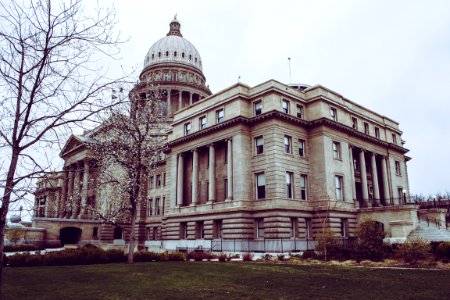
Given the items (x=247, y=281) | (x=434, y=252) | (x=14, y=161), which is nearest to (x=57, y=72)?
(x=14, y=161)

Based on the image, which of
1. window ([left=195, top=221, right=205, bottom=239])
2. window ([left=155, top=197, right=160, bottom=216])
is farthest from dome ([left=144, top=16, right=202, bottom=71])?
window ([left=195, top=221, right=205, bottom=239])

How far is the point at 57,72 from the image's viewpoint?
342 inches

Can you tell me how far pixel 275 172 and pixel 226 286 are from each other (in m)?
25.7

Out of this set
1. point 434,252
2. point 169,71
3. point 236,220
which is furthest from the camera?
point 169,71

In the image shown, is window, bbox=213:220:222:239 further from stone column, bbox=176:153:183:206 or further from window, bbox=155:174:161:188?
window, bbox=155:174:161:188

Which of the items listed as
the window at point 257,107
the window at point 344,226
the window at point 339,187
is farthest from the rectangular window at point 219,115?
the window at point 344,226

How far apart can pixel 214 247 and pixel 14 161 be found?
110ft

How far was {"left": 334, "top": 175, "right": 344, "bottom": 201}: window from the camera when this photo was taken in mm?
43188

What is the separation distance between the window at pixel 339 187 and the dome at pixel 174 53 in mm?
63348

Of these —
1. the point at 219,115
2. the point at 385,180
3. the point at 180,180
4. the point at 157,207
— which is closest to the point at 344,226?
the point at 385,180

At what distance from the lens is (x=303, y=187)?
42375mm

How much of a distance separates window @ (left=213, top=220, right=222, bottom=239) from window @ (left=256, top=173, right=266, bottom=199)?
5.86 metres

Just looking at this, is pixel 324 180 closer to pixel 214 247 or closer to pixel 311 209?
pixel 311 209

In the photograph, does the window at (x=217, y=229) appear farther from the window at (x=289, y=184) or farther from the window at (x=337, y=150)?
the window at (x=337, y=150)
